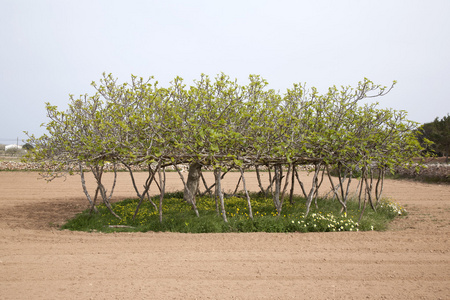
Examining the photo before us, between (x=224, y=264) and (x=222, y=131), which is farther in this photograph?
(x=222, y=131)

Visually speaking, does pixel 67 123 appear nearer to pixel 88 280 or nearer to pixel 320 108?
pixel 88 280

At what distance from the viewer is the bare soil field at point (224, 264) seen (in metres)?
4.93

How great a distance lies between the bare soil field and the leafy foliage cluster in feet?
5.42

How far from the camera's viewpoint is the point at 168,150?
907 centimetres

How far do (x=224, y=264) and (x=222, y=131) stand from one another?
3.56 meters

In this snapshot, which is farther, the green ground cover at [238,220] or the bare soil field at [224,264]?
the green ground cover at [238,220]

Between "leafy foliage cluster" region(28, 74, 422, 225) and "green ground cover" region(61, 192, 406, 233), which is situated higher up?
"leafy foliage cluster" region(28, 74, 422, 225)

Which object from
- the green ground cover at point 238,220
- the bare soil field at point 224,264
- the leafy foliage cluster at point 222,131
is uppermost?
the leafy foliage cluster at point 222,131

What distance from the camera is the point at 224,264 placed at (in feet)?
19.9

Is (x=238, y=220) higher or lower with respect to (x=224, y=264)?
higher

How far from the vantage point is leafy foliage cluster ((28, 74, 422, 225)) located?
8.55m

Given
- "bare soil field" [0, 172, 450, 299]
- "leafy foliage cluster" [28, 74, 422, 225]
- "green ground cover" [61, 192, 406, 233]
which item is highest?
"leafy foliage cluster" [28, 74, 422, 225]

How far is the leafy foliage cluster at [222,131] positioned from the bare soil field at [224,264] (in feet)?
5.42

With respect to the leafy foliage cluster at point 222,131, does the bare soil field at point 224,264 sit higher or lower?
lower
